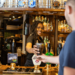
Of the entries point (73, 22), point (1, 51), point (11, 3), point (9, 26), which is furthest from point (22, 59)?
point (73, 22)

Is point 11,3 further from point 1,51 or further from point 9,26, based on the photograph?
Answer: point 1,51

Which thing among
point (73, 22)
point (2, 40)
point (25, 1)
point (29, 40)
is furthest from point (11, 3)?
point (73, 22)

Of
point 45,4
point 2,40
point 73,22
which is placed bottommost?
point 2,40

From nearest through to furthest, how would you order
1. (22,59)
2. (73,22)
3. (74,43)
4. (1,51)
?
1. (74,43)
2. (73,22)
3. (22,59)
4. (1,51)

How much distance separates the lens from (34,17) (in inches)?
141

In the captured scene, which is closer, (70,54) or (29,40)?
(70,54)

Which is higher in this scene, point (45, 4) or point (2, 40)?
point (45, 4)

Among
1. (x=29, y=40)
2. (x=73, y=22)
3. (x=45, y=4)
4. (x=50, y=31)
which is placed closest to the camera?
(x=73, y=22)

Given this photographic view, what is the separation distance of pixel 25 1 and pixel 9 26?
4.76 ft

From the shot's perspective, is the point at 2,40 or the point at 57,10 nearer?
the point at 57,10

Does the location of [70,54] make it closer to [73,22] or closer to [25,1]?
[73,22]

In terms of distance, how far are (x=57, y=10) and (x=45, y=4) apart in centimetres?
37

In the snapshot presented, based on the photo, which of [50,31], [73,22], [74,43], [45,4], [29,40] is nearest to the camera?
[74,43]

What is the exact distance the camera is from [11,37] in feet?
13.0
